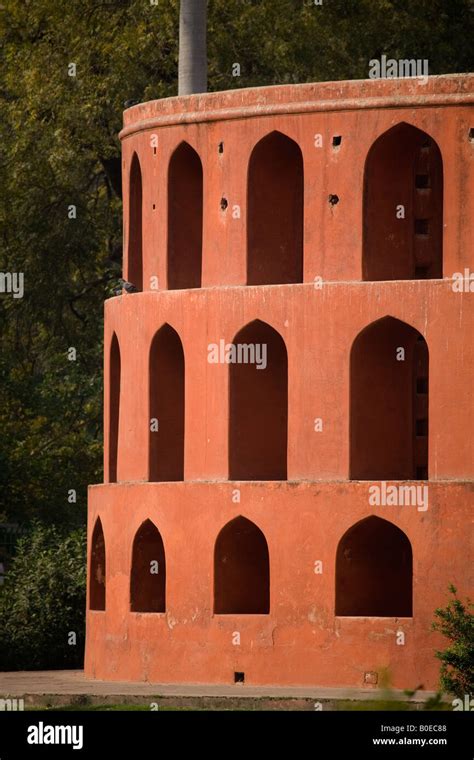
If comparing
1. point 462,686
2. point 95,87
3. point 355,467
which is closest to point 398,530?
point 355,467

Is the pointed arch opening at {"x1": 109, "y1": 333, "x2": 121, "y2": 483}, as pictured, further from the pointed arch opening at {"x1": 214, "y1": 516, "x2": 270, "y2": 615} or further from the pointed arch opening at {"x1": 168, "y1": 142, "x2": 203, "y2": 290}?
the pointed arch opening at {"x1": 214, "y1": 516, "x2": 270, "y2": 615}

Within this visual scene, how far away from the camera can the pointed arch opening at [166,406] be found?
2939cm

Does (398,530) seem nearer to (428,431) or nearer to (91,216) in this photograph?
(428,431)

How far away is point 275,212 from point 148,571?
4788mm

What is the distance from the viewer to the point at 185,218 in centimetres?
2983

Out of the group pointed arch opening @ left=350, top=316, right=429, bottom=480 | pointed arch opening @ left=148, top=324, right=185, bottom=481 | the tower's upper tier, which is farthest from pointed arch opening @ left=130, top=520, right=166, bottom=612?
the tower's upper tier

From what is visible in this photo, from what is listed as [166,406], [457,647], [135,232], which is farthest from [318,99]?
[457,647]

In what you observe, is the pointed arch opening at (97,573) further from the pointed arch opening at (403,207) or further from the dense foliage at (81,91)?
the dense foliage at (81,91)

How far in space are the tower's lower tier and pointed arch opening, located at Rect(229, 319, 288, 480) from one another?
0.77 m

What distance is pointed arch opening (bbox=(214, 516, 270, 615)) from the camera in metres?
28.0

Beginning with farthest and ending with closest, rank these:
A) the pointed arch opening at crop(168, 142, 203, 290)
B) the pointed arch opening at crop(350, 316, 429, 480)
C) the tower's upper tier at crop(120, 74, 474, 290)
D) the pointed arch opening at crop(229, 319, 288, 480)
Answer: the pointed arch opening at crop(168, 142, 203, 290) → the pointed arch opening at crop(229, 319, 288, 480) → the pointed arch opening at crop(350, 316, 429, 480) → the tower's upper tier at crop(120, 74, 474, 290)

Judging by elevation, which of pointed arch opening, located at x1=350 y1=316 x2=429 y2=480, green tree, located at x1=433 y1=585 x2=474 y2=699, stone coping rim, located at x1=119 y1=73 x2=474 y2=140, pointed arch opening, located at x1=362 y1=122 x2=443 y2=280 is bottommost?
green tree, located at x1=433 y1=585 x2=474 y2=699

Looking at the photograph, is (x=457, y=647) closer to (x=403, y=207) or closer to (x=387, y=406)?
(x=387, y=406)

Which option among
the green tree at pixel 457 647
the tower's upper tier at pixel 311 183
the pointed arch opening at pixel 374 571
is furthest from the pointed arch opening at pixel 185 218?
the green tree at pixel 457 647
